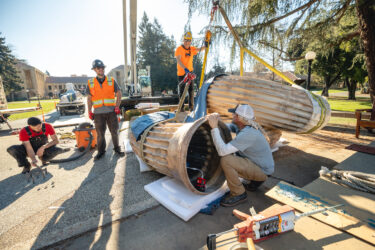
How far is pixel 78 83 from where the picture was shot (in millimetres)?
54844

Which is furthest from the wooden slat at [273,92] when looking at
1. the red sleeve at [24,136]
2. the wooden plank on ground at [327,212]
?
the red sleeve at [24,136]

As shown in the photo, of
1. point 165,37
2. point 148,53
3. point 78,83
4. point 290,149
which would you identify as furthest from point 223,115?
point 78,83

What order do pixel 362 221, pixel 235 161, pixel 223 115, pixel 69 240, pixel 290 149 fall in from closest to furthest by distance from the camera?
1. pixel 362 221
2. pixel 69 240
3. pixel 235 161
4. pixel 223 115
5. pixel 290 149

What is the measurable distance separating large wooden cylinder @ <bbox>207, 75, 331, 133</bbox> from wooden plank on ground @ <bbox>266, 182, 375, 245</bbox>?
1.31 meters

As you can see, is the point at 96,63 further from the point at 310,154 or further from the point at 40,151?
the point at 310,154

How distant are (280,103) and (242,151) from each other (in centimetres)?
139

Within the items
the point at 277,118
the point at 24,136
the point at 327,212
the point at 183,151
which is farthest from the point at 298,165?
the point at 24,136

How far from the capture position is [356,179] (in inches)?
86.5

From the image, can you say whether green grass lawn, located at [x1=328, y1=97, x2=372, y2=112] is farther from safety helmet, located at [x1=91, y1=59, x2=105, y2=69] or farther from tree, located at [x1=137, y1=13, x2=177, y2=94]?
tree, located at [x1=137, y1=13, x2=177, y2=94]

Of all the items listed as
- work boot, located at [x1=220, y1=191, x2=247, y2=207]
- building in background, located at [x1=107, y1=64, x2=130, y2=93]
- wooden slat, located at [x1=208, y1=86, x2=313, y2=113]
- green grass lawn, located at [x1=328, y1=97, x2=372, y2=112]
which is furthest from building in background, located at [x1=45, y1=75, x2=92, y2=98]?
work boot, located at [x1=220, y1=191, x2=247, y2=207]

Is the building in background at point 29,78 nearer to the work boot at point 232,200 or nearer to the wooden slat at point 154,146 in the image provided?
the wooden slat at point 154,146

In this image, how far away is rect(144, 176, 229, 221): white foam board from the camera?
2072 millimetres

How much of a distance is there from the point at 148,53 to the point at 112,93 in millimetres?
31095

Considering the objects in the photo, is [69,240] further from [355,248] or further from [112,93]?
[112,93]
